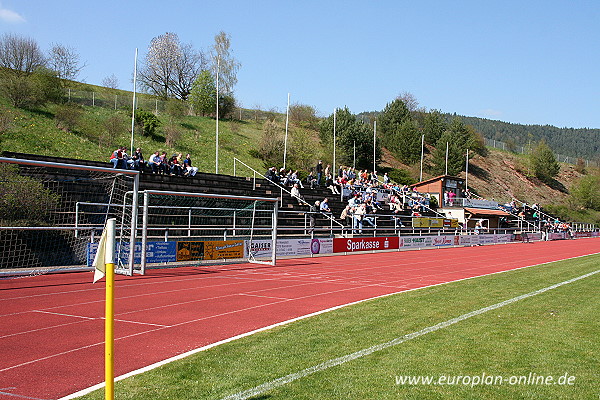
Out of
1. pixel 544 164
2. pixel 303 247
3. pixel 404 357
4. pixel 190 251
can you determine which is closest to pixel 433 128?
pixel 544 164

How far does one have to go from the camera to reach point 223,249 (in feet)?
66.5

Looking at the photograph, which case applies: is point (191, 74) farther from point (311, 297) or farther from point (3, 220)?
point (311, 297)

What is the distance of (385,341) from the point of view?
7.46 meters

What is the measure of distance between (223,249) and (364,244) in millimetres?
10887

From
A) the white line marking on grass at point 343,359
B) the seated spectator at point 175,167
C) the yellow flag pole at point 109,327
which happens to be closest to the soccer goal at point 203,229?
the seated spectator at point 175,167

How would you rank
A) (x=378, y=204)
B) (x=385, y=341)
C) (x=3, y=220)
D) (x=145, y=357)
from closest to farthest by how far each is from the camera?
(x=145, y=357)
(x=385, y=341)
(x=3, y=220)
(x=378, y=204)

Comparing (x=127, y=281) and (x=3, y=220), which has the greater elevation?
(x=3, y=220)

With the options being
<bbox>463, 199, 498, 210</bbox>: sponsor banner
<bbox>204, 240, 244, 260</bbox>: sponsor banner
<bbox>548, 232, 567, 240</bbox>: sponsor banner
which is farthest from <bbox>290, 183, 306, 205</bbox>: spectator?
<bbox>548, 232, 567, 240</bbox>: sponsor banner

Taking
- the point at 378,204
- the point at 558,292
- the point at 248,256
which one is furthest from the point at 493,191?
the point at 558,292

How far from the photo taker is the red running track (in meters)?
6.46

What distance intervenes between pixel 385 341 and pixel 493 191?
8447 cm

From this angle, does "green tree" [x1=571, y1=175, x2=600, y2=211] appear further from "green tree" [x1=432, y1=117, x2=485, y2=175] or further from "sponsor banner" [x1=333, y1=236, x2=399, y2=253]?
"sponsor banner" [x1=333, y1=236, x2=399, y2=253]

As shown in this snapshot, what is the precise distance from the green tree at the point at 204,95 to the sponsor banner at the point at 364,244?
38568mm

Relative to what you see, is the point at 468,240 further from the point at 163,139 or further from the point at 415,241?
the point at 163,139
